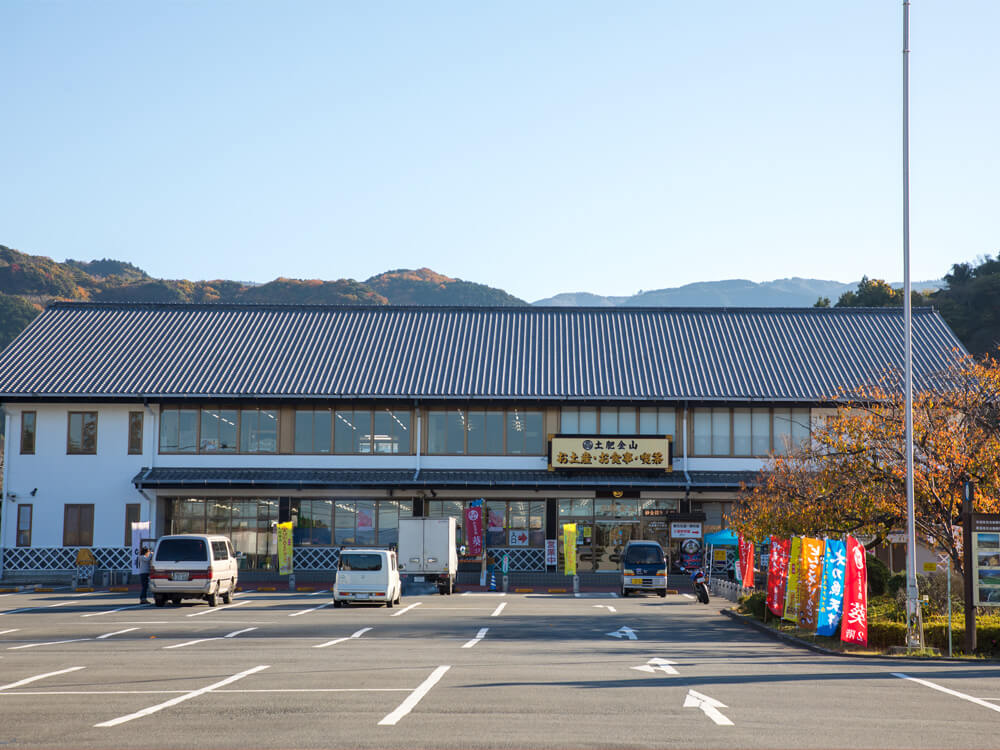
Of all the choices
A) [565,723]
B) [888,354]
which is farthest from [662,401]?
[565,723]

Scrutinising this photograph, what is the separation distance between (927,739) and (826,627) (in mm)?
11274

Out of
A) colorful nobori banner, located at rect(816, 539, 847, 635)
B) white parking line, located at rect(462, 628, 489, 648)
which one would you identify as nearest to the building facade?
white parking line, located at rect(462, 628, 489, 648)

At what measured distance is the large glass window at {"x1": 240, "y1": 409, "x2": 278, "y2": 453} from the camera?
44.5 meters

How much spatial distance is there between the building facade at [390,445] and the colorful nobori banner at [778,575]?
16492 millimetres

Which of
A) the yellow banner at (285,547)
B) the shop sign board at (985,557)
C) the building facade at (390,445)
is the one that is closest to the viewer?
the shop sign board at (985,557)

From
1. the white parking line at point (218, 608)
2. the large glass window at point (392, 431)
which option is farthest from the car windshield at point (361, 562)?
the large glass window at point (392, 431)

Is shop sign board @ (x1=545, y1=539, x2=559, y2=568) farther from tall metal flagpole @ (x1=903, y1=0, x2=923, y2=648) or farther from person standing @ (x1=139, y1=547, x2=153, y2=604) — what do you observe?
tall metal flagpole @ (x1=903, y1=0, x2=923, y2=648)

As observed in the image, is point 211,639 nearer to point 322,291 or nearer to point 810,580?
point 810,580

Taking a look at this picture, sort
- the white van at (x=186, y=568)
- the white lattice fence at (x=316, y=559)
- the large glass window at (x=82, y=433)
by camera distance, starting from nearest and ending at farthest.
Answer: the white van at (x=186, y=568)
the white lattice fence at (x=316, y=559)
the large glass window at (x=82, y=433)

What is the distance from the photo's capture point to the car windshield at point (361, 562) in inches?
1208

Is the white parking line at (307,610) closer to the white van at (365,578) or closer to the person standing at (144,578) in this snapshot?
the white van at (365,578)

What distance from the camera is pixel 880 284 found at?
240 ft

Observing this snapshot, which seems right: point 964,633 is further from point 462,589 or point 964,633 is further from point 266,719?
point 462,589

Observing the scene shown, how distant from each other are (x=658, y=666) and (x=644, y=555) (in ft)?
69.9
